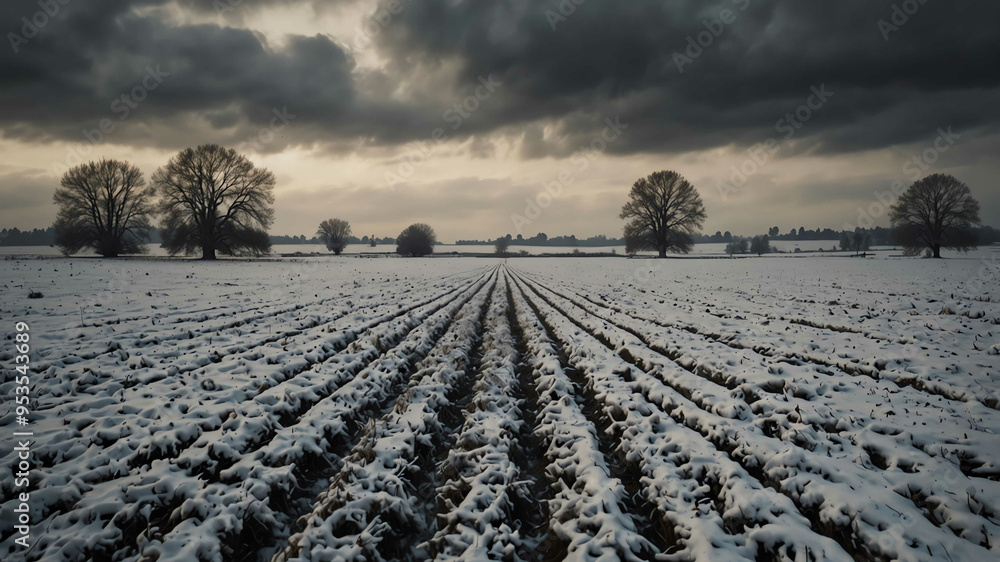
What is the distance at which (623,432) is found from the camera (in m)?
4.83

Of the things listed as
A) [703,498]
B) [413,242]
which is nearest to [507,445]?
[703,498]

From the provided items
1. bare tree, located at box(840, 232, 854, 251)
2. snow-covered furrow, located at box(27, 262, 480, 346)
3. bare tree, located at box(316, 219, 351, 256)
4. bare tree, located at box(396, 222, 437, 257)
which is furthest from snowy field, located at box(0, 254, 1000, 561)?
bare tree, located at box(840, 232, 854, 251)

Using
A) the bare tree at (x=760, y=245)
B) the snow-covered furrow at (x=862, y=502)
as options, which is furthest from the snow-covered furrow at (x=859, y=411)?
the bare tree at (x=760, y=245)

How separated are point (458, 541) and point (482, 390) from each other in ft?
11.1

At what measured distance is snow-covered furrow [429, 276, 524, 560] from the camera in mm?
3068

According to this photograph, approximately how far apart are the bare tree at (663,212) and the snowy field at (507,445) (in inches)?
1862

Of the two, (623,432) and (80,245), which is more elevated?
(80,245)

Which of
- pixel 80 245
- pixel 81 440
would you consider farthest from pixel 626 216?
pixel 80 245

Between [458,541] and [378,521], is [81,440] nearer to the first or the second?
[378,521]

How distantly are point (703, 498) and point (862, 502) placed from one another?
1.26 m

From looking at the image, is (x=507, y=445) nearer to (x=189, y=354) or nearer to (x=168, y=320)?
(x=189, y=354)

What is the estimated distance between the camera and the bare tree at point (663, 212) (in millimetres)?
53375

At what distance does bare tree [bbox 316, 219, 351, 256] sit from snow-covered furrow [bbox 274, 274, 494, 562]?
10460cm

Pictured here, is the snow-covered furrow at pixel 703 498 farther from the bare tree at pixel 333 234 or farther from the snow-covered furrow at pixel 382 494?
the bare tree at pixel 333 234
